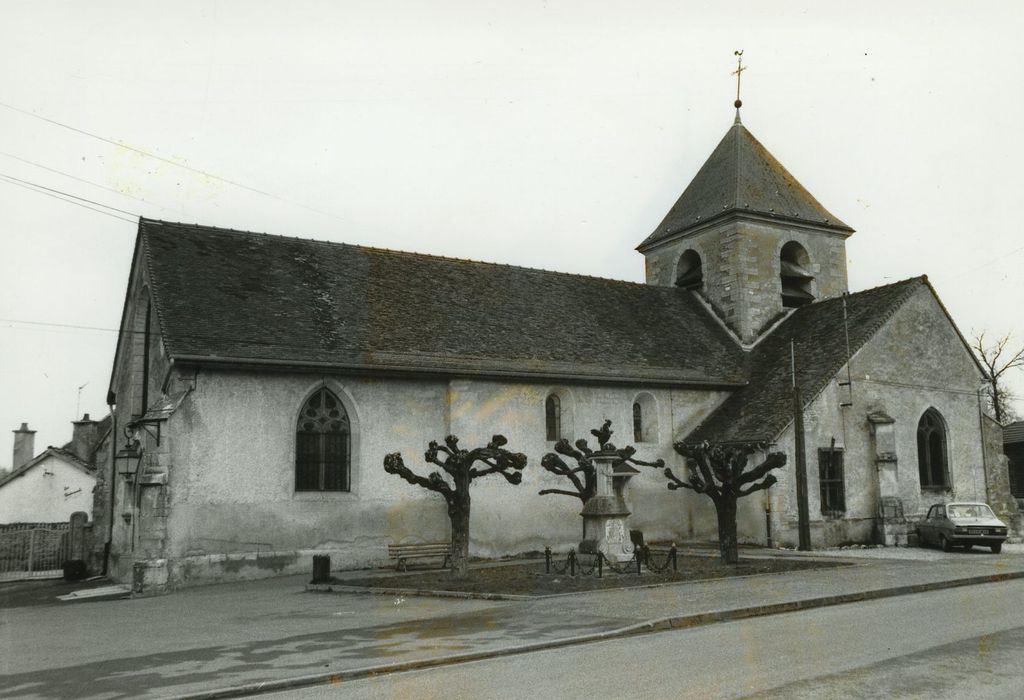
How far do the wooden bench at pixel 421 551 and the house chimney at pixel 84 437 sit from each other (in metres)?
25.9

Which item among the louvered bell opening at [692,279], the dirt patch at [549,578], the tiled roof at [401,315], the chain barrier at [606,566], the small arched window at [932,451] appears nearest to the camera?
the dirt patch at [549,578]

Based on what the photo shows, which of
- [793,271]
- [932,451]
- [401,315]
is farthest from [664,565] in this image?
[793,271]

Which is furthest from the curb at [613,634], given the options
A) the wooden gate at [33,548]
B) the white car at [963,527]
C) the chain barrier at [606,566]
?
the wooden gate at [33,548]

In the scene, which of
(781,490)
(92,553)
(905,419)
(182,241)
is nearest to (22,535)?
(92,553)

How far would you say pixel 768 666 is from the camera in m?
8.77

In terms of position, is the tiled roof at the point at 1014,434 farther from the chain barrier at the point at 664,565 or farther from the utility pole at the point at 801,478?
the chain barrier at the point at 664,565

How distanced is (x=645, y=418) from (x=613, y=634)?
1624 centimetres

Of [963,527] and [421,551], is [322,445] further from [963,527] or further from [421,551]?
Answer: [963,527]

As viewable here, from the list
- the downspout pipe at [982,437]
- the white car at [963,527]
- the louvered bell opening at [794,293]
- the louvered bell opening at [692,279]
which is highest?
the louvered bell opening at [692,279]

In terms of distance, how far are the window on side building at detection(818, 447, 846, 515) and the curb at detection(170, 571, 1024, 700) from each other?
8232 millimetres

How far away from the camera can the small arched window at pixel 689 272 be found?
111 ft

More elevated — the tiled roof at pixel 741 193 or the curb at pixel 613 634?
the tiled roof at pixel 741 193

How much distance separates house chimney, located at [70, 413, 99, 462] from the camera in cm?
4181

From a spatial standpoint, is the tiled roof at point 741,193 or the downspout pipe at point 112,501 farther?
the tiled roof at point 741,193
